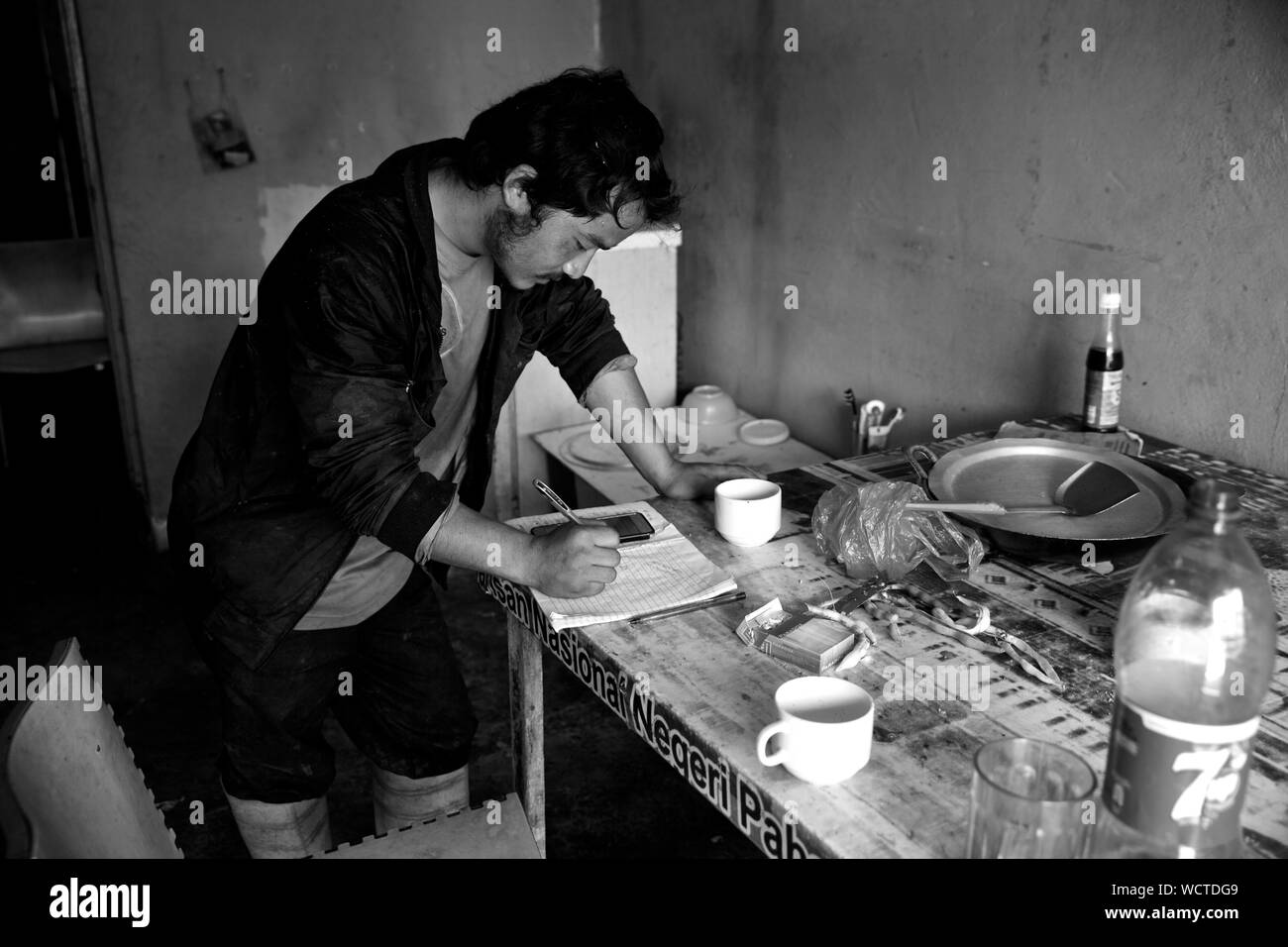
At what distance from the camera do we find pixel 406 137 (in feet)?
13.0

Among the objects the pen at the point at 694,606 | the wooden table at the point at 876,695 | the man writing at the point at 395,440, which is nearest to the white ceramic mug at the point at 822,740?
the wooden table at the point at 876,695

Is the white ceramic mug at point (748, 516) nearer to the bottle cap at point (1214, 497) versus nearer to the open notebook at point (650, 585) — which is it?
the open notebook at point (650, 585)

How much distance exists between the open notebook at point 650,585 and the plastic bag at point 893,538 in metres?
0.19

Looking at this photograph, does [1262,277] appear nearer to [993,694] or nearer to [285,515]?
[993,694]

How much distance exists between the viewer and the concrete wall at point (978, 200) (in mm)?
1888

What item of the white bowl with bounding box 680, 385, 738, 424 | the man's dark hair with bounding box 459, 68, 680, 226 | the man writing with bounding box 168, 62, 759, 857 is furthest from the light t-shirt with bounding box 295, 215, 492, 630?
the white bowl with bounding box 680, 385, 738, 424

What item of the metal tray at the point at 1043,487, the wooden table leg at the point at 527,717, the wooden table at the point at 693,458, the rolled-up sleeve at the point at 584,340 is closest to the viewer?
the metal tray at the point at 1043,487

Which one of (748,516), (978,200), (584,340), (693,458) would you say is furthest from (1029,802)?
(693,458)

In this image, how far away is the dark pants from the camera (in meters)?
1.78

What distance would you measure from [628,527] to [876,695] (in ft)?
1.89

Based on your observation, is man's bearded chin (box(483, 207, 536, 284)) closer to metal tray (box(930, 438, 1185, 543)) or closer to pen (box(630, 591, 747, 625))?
pen (box(630, 591, 747, 625))

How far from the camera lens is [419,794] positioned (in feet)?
6.61
